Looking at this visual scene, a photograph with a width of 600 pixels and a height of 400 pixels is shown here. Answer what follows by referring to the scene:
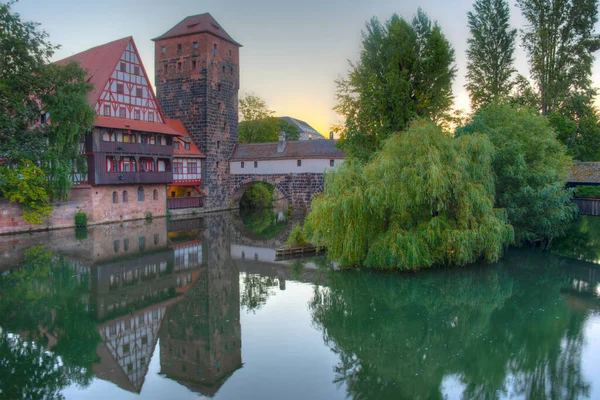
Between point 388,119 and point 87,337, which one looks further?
point 388,119

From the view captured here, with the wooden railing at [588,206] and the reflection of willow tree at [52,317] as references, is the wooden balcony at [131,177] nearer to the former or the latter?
the reflection of willow tree at [52,317]

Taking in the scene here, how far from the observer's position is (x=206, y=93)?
3747 centimetres

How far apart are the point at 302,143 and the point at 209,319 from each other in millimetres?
28127

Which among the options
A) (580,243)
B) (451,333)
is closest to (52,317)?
(451,333)

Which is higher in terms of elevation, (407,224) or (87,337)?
(407,224)

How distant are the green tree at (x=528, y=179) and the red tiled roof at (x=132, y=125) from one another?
A: 19.2 meters

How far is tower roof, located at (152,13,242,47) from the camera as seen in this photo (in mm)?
37578

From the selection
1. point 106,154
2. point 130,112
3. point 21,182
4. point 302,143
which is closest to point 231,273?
point 21,182

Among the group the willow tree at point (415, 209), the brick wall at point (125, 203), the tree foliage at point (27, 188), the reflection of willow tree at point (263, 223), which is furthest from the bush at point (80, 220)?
the willow tree at point (415, 209)

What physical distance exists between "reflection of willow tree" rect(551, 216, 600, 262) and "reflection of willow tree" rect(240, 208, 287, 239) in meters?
13.9

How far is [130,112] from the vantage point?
3103cm

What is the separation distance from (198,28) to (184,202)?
13451 mm

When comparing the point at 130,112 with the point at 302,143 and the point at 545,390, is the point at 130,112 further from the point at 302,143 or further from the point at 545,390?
the point at 545,390

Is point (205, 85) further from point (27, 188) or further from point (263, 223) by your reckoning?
point (27, 188)
